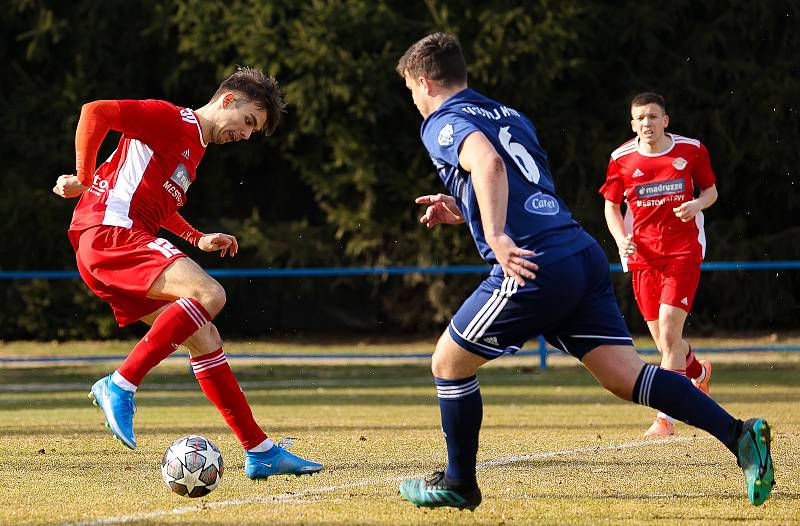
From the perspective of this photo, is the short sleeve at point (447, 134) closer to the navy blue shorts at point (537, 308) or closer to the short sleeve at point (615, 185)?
the navy blue shorts at point (537, 308)

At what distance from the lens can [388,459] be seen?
7.60 meters

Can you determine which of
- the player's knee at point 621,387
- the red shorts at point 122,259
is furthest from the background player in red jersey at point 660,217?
the red shorts at point 122,259

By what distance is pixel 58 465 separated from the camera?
24.4 feet

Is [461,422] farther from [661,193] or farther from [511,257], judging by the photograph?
[661,193]

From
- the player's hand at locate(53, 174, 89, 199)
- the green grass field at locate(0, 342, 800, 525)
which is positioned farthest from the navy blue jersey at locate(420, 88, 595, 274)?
the player's hand at locate(53, 174, 89, 199)

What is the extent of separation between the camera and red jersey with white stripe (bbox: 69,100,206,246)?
6703mm

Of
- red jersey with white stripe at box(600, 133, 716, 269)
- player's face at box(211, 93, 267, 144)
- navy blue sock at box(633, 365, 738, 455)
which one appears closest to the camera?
navy blue sock at box(633, 365, 738, 455)

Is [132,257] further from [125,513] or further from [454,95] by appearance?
[454,95]

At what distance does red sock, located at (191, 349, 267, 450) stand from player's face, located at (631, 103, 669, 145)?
4266mm

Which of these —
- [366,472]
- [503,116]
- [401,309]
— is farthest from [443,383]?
[401,309]

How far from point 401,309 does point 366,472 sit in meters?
16.9

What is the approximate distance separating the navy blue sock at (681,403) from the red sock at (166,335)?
2.18 meters

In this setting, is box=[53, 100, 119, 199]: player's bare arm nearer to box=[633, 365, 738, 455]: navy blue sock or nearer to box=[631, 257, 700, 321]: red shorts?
box=[633, 365, 738, 455]: navy blue sock

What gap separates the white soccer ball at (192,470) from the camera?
20.1 feet
